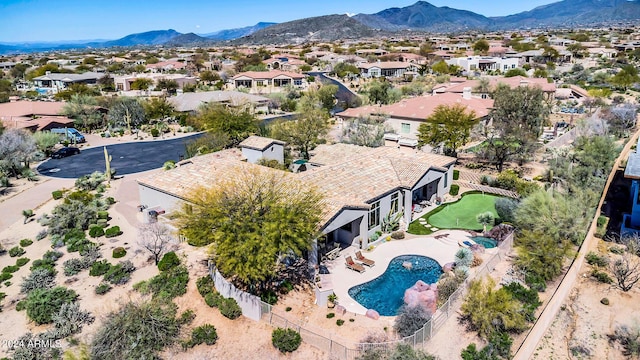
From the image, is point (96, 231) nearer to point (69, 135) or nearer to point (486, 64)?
point (69, 135)

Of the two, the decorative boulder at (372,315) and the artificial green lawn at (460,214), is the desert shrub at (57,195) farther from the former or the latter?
the decorative boulder at (372,315)

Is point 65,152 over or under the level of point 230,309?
over

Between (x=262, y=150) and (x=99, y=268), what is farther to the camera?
(x=262, y=150)

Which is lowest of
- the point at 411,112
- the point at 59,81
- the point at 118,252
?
the point at 118,252

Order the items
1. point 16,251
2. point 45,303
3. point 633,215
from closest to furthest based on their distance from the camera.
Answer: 1. point 45,303
2. point 16,251
3. point 633,215

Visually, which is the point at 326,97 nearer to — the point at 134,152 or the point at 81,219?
the point at 134,152

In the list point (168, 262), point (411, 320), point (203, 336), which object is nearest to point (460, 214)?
point (411, 320)

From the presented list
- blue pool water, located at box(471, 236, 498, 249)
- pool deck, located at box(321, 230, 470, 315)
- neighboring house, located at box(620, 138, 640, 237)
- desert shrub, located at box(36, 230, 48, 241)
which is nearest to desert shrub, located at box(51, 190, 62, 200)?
desert shrub, located at box(36, 230, 48, 241)
